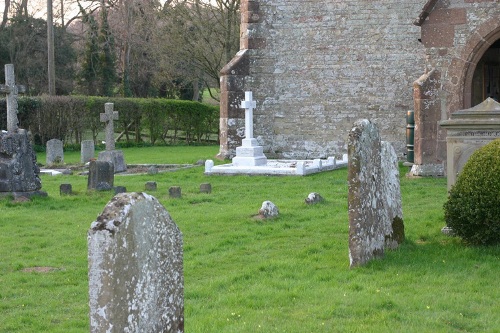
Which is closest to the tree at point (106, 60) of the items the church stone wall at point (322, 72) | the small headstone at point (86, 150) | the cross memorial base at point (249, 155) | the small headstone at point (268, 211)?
the small headstone at point (86, 150)

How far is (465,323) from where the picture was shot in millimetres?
5980

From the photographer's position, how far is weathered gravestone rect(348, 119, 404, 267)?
7723mm

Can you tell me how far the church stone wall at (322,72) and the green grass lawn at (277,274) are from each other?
758cm

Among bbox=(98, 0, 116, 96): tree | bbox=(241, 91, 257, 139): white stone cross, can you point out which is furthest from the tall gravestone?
bbox=(98, 0, 116, 96): tree

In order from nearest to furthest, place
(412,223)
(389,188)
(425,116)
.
Result: 1. (389,188)
2. (412,223)
3. (425,116)

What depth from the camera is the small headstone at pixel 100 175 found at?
47.2 ft

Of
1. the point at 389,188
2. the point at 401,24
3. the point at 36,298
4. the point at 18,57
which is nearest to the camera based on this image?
the point at 36,298

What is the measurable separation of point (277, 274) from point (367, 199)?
1.17 meters

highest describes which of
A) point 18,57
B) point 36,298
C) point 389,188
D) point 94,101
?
point 18,57

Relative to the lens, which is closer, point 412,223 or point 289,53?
point 412,223

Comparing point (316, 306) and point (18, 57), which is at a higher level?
point (18, 57)

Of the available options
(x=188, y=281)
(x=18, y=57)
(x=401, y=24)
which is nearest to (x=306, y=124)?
(x=401, y=24)

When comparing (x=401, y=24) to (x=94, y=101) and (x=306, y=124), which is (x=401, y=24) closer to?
(x=306, y=124)

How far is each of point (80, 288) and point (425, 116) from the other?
10.3 m
